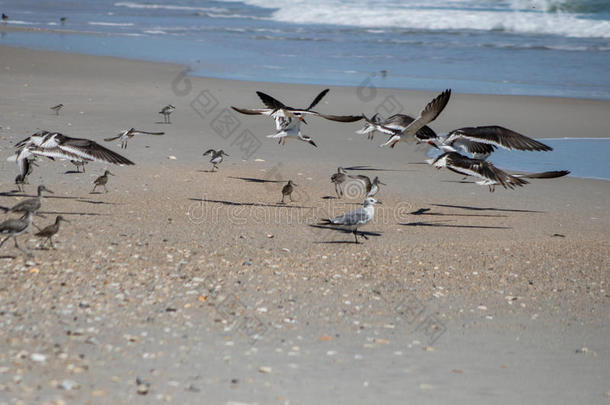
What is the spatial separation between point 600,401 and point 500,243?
3.89 meters

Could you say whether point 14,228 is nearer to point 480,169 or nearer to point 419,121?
point 419,121

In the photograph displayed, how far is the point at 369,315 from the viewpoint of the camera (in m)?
6.61

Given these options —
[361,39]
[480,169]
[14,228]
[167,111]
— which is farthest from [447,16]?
[14,228]

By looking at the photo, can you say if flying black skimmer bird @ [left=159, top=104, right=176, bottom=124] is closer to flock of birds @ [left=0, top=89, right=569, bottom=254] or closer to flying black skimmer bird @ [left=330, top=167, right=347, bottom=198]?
flock of birds @ [left=0, top=89, right=569, bottom=254]

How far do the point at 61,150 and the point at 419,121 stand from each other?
4993 millimetres

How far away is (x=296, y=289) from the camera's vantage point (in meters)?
7.11

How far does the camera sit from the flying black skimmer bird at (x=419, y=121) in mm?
10117

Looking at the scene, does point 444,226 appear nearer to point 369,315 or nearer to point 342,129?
point 369,315

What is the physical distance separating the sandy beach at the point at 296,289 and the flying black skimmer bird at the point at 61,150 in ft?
2.12

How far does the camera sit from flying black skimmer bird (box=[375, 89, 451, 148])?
1012 cm

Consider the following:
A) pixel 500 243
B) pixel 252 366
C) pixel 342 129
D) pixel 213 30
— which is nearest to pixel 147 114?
pixel 342 129

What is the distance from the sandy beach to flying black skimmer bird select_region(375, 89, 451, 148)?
0.91 m

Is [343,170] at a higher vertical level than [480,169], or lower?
higher

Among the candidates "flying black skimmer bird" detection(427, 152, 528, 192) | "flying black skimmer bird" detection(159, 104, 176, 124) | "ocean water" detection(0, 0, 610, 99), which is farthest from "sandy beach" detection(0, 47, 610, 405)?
"ocean water" detection(0, 0, 610, 99)
